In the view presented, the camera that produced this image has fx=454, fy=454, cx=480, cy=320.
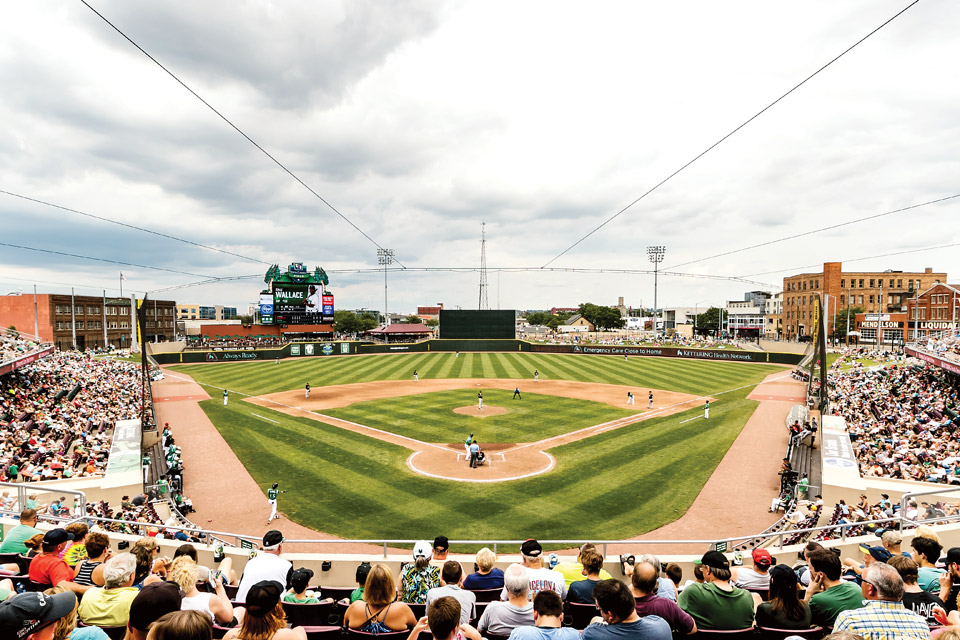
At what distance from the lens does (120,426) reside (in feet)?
63.5

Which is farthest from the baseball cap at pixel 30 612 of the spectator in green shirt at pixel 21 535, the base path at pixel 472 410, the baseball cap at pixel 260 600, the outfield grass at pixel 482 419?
the outfield grass at pixel 482 419

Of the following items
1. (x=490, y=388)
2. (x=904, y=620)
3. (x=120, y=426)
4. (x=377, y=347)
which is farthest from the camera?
(x=377, y=347)

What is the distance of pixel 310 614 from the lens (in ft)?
16.2

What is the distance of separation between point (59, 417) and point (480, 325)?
52618 millimetres

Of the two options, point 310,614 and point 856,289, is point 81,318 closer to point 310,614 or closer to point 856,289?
point 310,614

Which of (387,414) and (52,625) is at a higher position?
(52,625)

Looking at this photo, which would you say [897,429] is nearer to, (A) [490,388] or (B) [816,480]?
(B) [816,480]

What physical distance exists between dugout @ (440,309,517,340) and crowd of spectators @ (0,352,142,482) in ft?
138

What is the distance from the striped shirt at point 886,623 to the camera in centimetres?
356

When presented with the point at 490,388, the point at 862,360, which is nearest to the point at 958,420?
the point at 490,388

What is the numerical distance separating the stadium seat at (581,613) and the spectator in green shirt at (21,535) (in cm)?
756

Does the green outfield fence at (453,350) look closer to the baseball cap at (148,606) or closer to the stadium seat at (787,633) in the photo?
the stadium seat at (787,633)

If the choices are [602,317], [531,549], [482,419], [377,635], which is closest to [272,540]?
[377,635]

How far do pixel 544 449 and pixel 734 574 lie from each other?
14.7m
